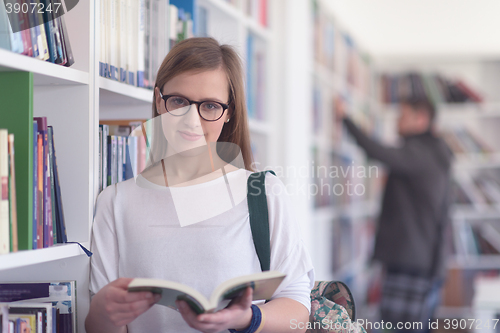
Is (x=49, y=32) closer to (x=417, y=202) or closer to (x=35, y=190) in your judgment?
(x=35, y=190)

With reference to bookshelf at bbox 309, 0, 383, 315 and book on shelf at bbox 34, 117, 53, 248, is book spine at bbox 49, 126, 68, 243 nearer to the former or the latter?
book on shelf at bbox 34, 117, 53, 248

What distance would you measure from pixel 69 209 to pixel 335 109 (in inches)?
85.8

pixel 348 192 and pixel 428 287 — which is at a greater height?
pixel 348 192

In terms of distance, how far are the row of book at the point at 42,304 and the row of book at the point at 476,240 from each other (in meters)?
3.26

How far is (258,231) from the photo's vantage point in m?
0.93

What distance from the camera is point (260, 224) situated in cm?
93

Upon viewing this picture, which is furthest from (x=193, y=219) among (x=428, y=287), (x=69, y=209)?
(x=428, y=287)

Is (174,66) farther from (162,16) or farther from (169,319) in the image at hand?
(169,319)

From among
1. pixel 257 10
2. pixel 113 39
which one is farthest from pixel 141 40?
pixel 257 10

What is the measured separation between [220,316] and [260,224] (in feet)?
0.80

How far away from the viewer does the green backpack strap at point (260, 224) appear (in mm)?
927

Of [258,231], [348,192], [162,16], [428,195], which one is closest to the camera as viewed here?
[258,231]

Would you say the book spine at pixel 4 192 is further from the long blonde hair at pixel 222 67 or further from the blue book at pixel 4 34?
the long blonde hair at pixel 222 67

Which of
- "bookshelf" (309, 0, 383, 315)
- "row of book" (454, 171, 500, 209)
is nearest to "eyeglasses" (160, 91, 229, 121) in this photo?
"bookshelf" (309, 0, 383, 315)
